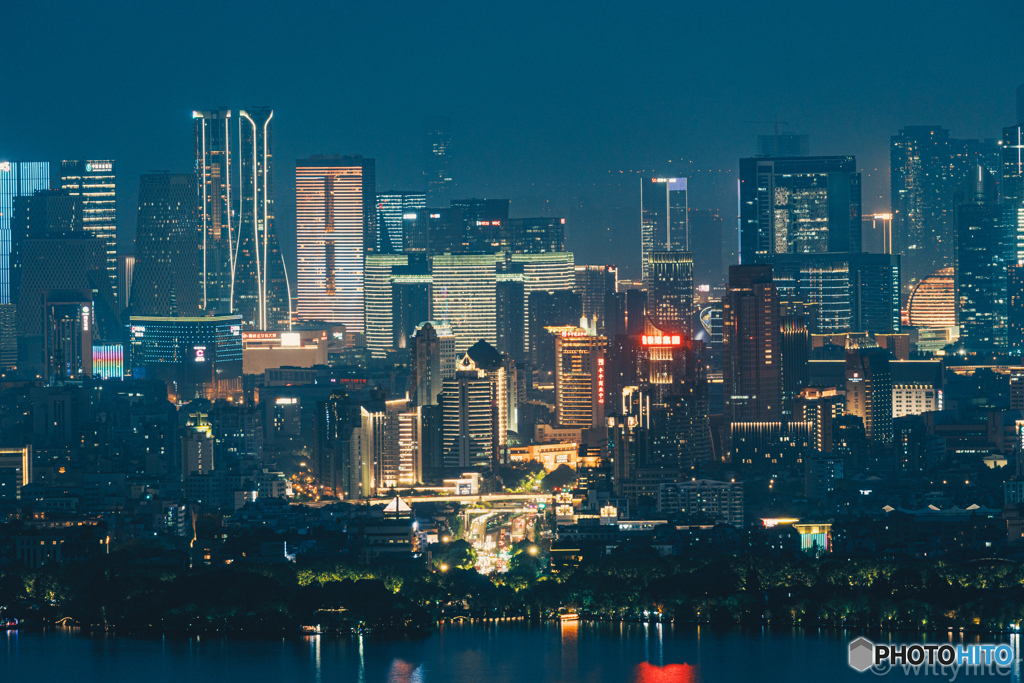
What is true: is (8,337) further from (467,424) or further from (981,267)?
(981,267)

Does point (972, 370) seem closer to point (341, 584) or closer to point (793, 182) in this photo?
point (793, 182)

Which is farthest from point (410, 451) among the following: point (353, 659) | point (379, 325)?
point (379, 325)

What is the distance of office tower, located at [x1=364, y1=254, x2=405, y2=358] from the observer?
9162cm

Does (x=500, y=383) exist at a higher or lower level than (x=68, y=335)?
lower

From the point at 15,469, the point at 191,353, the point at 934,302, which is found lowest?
the point at 15,469

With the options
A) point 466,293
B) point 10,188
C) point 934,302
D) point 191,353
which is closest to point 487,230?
point 466,293

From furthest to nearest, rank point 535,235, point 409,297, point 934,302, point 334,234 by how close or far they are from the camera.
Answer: point 334,234
point 934,302
point 409,297
point 535,235

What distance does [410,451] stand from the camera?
6019cm

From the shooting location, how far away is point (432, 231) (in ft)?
294

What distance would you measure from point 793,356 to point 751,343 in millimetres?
1438

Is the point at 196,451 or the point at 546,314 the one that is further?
the point at 546,314

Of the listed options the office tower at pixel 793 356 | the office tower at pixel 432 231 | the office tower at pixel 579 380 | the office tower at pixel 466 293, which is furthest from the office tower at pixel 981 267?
the office tower at pixel 579 380

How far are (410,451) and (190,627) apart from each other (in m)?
22.3

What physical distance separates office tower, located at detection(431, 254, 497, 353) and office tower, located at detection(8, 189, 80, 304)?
1183 centimetres
